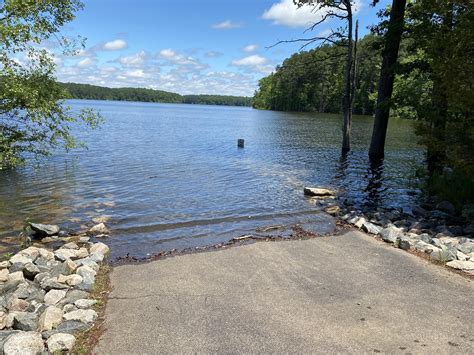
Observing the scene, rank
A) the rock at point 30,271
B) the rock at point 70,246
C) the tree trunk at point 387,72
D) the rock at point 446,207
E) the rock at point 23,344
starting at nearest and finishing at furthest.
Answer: the rock at point 23,344 → the rock at point 30,271 → the rock at point 70,246 → the rock at point 446,207 → the tree trunk at point 387,72

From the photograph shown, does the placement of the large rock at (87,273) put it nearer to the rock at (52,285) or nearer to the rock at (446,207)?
the rock at (52,285)

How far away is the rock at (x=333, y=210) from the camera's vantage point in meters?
12.4

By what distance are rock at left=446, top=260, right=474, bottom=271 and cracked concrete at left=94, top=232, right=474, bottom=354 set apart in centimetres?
33

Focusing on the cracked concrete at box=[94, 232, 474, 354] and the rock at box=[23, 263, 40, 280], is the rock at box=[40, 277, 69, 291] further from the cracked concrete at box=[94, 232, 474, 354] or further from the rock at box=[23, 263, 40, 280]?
the cracked concrete at box=[94, 232, 474, 354]

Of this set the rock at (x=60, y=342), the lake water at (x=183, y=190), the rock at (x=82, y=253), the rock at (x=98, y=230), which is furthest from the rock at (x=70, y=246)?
the rock at (x=60, y=342)

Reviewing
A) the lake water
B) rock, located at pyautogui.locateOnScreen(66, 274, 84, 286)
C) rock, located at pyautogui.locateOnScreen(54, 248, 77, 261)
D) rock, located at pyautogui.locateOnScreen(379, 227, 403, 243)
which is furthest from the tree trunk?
rock, located at pyautogui.locateOnScreen(66, 274, 84, 286)

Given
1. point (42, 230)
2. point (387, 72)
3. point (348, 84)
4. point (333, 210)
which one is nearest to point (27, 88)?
point (42, 230)

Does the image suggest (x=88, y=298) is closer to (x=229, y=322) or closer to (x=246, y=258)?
(x=229, y=322)

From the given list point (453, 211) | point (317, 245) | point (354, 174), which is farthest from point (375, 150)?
point (317, 245)

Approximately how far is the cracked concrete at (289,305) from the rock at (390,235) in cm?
59

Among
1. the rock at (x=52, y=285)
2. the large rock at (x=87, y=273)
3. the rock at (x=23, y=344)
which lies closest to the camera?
the rock at (x=23, y=344)

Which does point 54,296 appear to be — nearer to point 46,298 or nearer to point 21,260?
point 46,298

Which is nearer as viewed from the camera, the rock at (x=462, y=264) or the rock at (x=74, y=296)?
the rock at (x=74, y=296)

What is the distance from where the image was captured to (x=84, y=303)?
5.95 meters
